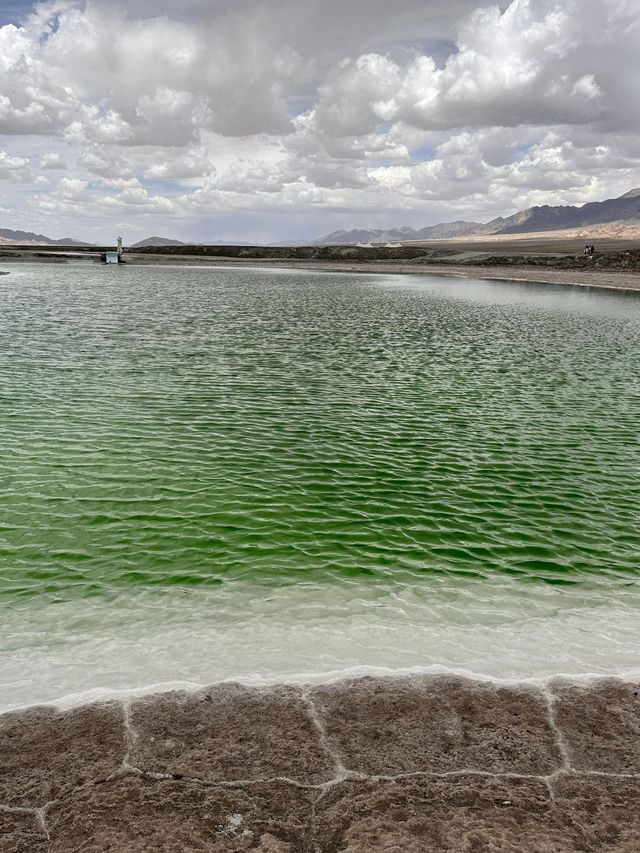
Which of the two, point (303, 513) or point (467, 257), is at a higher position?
point (467, 257)

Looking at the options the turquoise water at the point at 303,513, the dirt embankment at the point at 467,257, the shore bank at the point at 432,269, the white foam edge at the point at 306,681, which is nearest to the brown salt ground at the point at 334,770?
the white foam edge at the point at 306,681

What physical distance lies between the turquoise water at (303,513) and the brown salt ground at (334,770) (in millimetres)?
964

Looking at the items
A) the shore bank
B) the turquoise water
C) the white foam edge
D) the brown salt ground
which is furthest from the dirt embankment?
the brown salt ground

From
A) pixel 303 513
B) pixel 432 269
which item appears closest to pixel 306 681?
pixel 303 513

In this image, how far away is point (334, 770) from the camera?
6.51m

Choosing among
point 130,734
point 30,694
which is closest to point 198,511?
point 30,694

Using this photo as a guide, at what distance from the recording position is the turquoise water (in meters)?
9.45

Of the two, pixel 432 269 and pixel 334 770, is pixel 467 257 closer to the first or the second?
pixel 432 269

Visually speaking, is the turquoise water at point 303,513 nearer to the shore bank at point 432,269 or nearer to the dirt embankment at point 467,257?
the shore bank at point 432,269

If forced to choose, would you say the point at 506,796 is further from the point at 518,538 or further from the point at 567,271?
the point at 567,271

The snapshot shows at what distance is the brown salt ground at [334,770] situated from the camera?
567 cm

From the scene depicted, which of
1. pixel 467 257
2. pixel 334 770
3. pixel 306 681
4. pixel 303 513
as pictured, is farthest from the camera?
pixel 467 257

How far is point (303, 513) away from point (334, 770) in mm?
7974

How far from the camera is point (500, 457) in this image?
59.2ft
